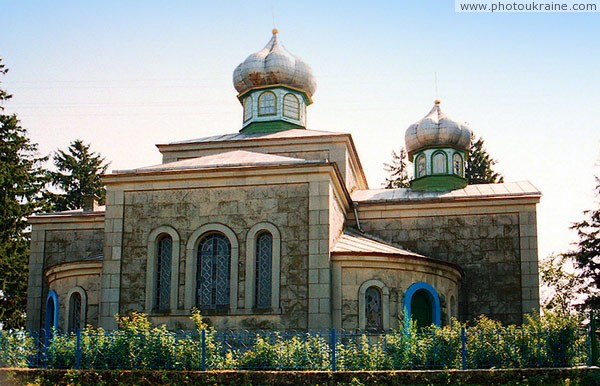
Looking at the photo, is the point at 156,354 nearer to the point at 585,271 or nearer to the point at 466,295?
the point at 466,295

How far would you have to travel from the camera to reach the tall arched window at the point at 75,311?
1794 centimetres

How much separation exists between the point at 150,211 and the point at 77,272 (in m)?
2.72

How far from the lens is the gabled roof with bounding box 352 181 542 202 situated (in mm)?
20078

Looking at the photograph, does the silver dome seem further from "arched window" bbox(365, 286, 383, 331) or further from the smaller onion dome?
"arched window" bbox(365, 286, 383, 331)

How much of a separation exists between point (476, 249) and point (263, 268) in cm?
648

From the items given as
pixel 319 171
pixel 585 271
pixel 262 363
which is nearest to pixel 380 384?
pixel 262 363

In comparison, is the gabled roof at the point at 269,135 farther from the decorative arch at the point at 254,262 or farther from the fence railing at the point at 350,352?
the fence railing at the point at 350,352

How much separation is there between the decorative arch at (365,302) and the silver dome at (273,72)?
9170mm

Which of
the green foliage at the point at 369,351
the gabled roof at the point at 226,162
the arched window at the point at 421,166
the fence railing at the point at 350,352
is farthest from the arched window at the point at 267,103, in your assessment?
the fence railing at the point at 350,352

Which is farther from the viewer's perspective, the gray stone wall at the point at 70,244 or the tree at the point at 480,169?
the tree at the point at 480,169

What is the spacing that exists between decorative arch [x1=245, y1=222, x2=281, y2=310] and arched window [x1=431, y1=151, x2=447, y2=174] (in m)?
8.79

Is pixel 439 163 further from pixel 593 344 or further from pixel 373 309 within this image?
pixel 593 344

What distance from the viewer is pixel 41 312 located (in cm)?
2083

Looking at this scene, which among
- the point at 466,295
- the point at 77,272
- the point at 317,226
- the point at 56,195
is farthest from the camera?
the point at 56,195
